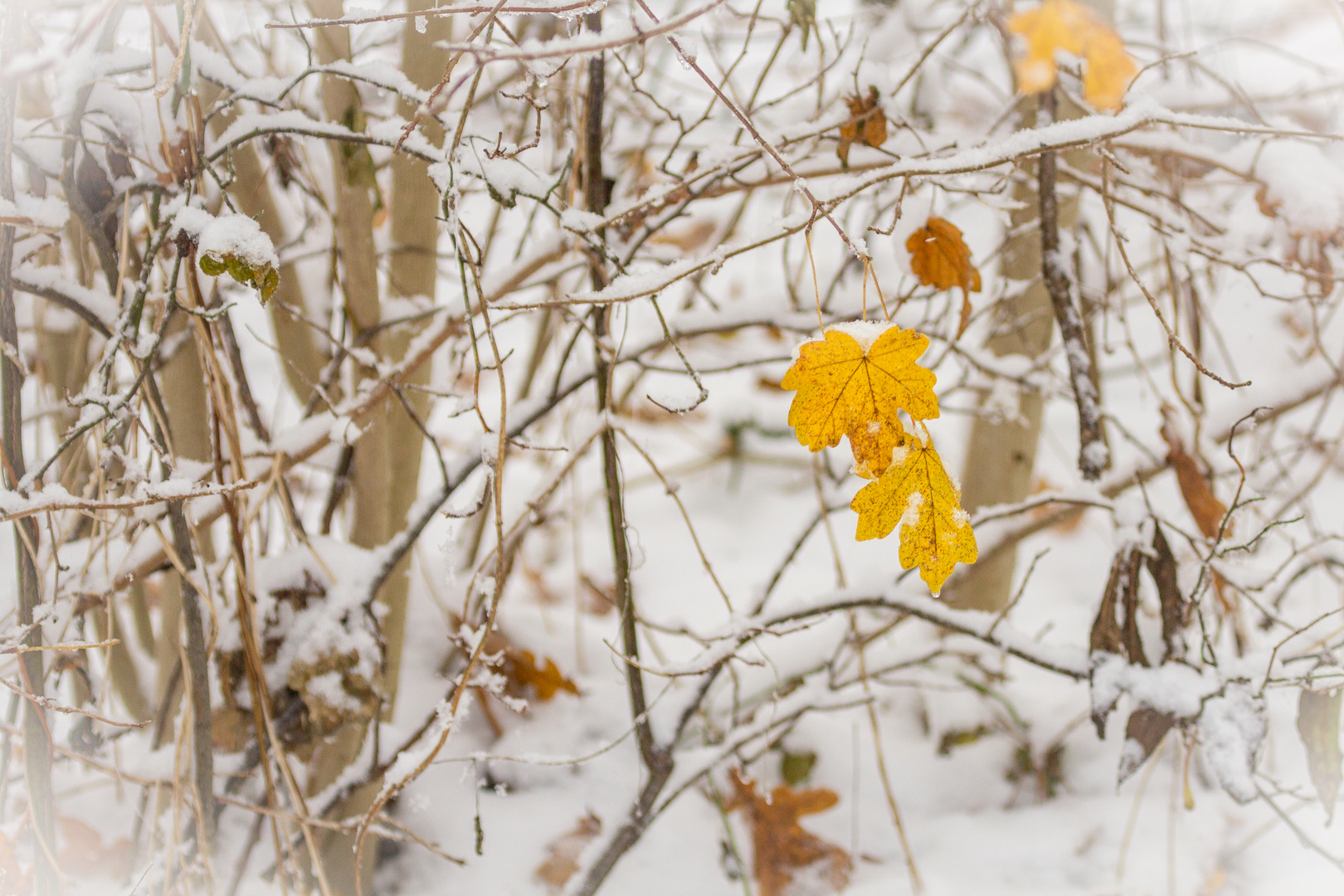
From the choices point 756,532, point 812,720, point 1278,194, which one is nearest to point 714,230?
point 756,532

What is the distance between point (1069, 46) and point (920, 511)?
→ 0.26 meters

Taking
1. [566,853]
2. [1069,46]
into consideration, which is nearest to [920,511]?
[1069,46]

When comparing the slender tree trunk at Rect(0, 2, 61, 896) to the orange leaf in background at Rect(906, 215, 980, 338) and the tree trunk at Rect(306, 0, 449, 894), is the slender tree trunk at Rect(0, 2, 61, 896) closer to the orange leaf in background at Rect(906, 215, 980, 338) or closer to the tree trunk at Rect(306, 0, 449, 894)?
the tree trunk at Rect(306, 0, 449, 894)

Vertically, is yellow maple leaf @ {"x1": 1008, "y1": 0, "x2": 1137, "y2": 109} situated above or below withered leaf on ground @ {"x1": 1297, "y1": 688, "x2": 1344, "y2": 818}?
above

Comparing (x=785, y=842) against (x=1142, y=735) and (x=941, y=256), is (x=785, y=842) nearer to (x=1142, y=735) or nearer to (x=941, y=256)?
(x=1142, y=735)

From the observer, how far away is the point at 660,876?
1.04 meters

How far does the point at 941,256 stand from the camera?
2.37ft

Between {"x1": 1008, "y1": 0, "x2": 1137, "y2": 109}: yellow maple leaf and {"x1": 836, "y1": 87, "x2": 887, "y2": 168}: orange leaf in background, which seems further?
{"x1": 836, "y1": 87, "x2": 887, "y2": 168}: orange leaf in background

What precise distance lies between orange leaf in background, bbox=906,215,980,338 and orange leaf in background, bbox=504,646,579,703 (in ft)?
2.40

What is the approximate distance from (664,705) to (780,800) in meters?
0.27

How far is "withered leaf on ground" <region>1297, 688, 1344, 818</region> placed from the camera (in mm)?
737

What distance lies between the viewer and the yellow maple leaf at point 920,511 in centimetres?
47

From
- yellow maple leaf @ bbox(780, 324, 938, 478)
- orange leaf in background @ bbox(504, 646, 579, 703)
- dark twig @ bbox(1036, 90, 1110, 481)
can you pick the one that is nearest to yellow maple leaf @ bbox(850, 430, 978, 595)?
yellow maple leaf @ bbox(780, 324, 938, 478)

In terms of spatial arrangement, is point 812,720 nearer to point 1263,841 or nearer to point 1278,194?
point 1263,841
